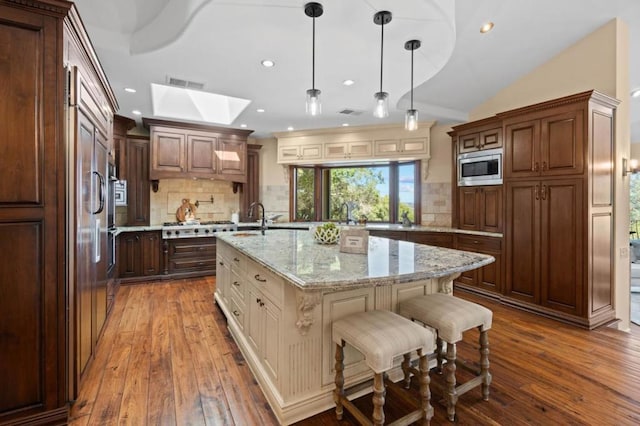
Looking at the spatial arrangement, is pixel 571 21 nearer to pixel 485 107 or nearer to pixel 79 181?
pixel 485 107

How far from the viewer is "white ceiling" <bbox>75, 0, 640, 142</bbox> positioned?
2211mm

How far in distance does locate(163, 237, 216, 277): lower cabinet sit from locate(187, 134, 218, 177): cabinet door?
44.4 inches

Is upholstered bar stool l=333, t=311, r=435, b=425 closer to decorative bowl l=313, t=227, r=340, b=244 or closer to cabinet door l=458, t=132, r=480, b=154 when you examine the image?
decorative bowl l=313, t=227, r=340, b=244

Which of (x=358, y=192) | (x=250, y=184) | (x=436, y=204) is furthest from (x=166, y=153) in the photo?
(x=436, y=204)

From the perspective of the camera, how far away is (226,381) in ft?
7.12

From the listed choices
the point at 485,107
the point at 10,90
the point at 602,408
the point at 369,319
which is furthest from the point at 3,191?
the point at 485,107

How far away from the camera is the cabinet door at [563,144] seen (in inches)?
122

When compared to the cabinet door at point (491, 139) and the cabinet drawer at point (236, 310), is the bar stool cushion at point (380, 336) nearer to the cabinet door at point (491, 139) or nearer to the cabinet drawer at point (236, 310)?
the cabinet drawer at point (236, 310)

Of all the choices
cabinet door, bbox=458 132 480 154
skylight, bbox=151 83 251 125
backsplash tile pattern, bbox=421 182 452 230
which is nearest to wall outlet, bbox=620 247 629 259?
cabinet door, bbox=458 132 480 154

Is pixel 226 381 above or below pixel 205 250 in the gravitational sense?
below

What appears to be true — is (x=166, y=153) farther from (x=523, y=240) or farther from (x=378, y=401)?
(x=523, y=240)

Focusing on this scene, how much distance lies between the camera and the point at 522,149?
3.56m

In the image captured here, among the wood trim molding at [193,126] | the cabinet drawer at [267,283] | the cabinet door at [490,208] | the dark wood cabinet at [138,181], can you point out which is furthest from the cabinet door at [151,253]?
the cabinet door at [490,208]

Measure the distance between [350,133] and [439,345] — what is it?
396 cm
